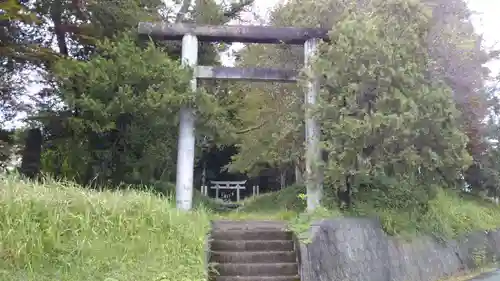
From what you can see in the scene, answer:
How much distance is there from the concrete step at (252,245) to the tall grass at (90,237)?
0.65 metres

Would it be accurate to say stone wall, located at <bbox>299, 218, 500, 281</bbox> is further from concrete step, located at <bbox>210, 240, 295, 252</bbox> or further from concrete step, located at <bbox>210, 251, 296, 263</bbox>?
concrete step, located at <bbox>210, 240, 295, 252</bbox>

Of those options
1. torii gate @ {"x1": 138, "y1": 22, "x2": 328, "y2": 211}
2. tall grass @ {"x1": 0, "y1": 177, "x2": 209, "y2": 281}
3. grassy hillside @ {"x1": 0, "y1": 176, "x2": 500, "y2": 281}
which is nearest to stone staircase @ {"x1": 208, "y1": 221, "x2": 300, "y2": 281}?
grassy hillside @ {"x1": 0, "y1": 176, "x2": 500, "y2": 281}

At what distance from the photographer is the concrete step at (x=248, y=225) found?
8.43 meters

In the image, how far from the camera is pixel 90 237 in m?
6.11

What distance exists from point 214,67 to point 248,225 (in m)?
3.97

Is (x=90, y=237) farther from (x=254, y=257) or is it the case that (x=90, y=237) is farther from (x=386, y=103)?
(x=386, y=103)

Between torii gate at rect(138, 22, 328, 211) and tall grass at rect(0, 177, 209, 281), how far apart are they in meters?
2.96

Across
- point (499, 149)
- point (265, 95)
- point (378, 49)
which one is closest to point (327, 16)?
point (378, 49)

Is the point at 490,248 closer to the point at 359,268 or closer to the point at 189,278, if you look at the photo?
the point at 359,268

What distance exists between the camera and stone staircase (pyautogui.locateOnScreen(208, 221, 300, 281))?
7.14m

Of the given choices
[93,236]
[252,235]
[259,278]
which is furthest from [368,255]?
[93,236]

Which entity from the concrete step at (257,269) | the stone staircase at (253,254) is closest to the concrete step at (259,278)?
the stone staircase at (253,254)

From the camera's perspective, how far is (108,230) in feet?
20.9

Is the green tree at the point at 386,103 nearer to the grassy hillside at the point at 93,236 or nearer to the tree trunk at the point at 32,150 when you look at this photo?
the grassy hillside at the point at 93,236
